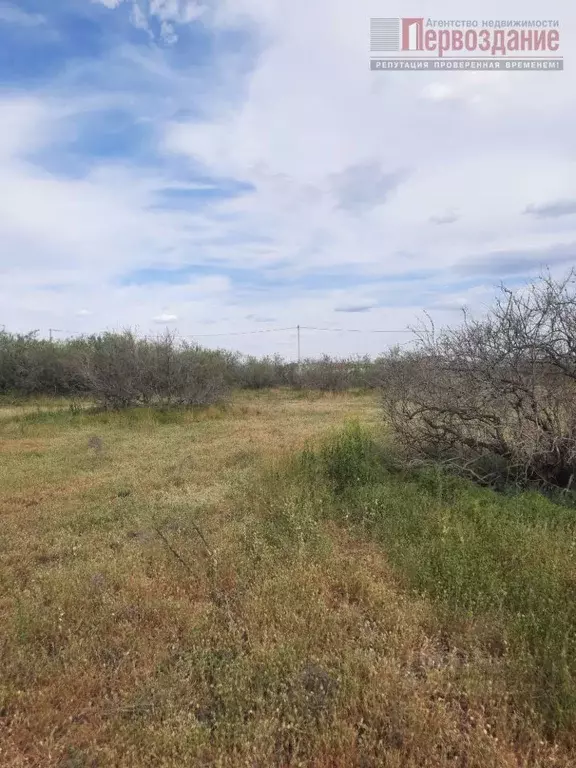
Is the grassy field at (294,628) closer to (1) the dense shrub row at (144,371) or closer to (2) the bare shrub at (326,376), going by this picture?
(1) the dense shrub row at (144,371)

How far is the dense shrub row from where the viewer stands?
14.8 meters

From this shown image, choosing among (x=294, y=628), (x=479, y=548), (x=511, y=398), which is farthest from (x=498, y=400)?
(x=294, y=628)

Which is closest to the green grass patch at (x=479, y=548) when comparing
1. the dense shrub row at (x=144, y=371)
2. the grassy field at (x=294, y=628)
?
the grassy field at (x=294, y=628)

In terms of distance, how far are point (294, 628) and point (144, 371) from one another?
507 inches

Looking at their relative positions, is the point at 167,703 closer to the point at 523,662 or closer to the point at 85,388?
the point at 523,662

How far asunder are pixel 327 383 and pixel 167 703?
2184 centimetres

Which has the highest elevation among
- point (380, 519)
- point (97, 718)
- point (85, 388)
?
point (85, 388)

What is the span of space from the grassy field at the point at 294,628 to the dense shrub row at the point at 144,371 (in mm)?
6573

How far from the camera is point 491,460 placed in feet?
19.5

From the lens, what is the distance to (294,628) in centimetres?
290

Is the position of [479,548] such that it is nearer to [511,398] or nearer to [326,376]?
[511,398]

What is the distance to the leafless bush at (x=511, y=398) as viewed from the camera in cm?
538

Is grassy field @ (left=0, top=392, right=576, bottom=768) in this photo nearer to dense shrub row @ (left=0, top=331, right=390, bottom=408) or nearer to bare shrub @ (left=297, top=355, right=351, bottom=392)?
dense shrub row @ (left=0, top=331, right=390, bottom=408)

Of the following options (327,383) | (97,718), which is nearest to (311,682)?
(97,718)
